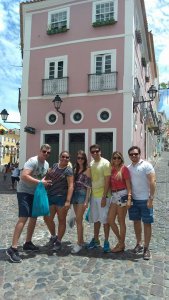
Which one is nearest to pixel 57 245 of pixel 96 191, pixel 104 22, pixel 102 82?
pixel 96 191

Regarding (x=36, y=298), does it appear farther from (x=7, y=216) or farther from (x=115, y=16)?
(x=115, y=16)

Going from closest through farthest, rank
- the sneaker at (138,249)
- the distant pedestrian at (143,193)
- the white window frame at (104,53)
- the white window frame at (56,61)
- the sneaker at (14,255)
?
the sneaker at (14,255)
the distant pedestrian at (143,193)
the sneaker at (138,249)
the white window frame at (104,53)
the white window frame at (56,61)

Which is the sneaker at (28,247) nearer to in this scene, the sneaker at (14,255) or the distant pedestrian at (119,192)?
the sneaker at (14,255)

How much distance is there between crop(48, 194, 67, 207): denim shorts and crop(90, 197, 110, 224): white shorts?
1.56 ft

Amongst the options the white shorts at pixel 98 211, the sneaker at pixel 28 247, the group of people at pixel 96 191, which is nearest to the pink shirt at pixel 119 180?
the group of people at pixel 96 191

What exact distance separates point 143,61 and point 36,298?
18492mm

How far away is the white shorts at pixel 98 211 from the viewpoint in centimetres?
520

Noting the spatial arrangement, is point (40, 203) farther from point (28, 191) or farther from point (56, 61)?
point (56, 61)

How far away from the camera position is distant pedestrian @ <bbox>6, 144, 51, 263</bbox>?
479 cm

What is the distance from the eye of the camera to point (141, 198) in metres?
4.98

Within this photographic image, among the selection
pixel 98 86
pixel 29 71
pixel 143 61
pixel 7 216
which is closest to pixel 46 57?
pixel 29 71

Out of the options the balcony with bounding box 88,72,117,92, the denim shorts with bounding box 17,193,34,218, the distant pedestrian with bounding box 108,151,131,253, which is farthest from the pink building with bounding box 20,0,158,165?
the denim shorts with bounding box 17,193,34,218

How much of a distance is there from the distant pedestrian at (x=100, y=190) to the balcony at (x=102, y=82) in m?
9.96

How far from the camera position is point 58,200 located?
520 centimetres
